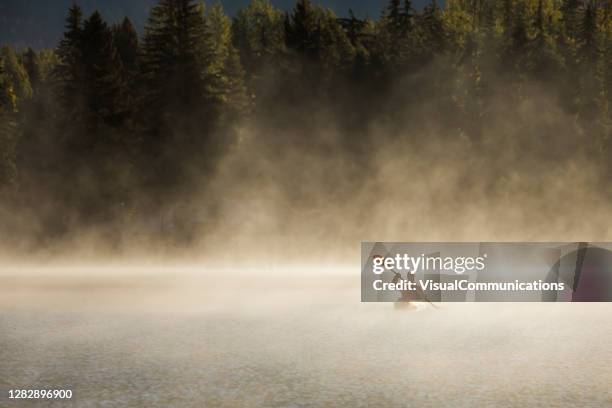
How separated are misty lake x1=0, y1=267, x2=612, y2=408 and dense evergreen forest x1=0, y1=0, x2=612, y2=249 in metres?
37.0

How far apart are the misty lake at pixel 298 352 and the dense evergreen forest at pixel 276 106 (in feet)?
122

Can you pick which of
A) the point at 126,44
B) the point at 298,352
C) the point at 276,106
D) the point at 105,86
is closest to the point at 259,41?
the point at 126,44

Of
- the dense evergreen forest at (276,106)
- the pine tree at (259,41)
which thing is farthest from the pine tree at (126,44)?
the pine tree at (259,41)

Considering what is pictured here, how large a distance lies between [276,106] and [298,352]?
2480 inches

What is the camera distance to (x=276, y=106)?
255 feet

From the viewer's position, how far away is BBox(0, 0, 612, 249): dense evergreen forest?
64500mm

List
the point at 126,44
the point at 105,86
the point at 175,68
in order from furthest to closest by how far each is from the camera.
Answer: the point at 126,44, the point at 175,68, the point at 105,86

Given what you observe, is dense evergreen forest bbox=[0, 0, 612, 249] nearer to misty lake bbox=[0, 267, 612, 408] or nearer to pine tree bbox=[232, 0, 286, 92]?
pine tree bbox=[232, 0, 286, 92]

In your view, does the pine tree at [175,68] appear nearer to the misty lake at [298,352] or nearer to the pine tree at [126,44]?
the pine tree at [126,44]

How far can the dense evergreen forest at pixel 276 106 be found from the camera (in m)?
64.5

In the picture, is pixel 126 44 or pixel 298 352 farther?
pixel 126 44

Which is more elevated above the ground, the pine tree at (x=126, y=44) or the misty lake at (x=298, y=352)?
the pine tree at (x=126, y=44)

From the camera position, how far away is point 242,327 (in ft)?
64.4

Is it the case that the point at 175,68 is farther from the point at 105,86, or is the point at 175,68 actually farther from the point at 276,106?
the point at 276,106
